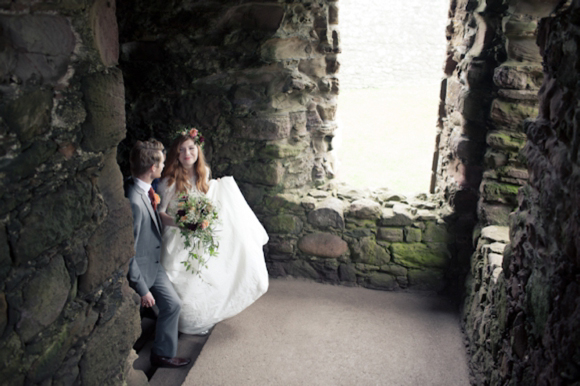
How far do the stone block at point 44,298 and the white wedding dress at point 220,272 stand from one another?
1.80 metres

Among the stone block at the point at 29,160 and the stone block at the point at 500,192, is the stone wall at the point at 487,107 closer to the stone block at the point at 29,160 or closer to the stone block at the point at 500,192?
the stone block at the point at 500,192

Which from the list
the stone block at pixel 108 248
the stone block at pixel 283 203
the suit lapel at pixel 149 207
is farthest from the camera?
the stone block at pixel 283 203

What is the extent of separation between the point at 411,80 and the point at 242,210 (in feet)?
35.4

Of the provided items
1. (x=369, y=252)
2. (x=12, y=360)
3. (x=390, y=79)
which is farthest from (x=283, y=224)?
(x=390, y=79)

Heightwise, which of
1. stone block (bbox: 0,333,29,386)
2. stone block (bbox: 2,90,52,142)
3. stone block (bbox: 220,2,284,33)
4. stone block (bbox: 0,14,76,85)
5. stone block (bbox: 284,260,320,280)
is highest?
stone block (bbox: 220,2,284,33)

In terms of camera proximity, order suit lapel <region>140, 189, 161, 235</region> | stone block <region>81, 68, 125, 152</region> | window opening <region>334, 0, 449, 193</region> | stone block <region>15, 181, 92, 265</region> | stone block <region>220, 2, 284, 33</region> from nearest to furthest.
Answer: stone block <region>15, 181, 92, 265</region>
stone block <region>81, 68, 125, 152</region>
suit lapel <region>140, 189, 161, 235</region>
stone block <region>220, 2, 284, 33</region>
window opening <region>334, 0, 449, 193</region>

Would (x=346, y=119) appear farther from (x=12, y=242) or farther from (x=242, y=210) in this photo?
(x=12, y=242)

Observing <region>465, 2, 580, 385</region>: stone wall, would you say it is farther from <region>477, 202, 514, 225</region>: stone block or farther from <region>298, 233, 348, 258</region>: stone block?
<region>298, 233, 348, 258</region>: stone block

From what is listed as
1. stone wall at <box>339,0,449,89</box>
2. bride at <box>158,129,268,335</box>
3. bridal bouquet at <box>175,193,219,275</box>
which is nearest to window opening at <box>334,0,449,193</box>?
stone wall at <box>339,0,449,89</box>

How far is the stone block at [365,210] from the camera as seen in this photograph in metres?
4.38

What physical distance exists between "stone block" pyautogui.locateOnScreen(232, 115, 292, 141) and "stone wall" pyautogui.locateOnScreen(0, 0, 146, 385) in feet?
7.79

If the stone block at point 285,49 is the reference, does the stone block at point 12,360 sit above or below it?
below

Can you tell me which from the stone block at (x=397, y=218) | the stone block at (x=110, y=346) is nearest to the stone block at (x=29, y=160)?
the stone block at (x=110, y=346)

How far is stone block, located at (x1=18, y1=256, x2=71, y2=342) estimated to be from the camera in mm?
1604
